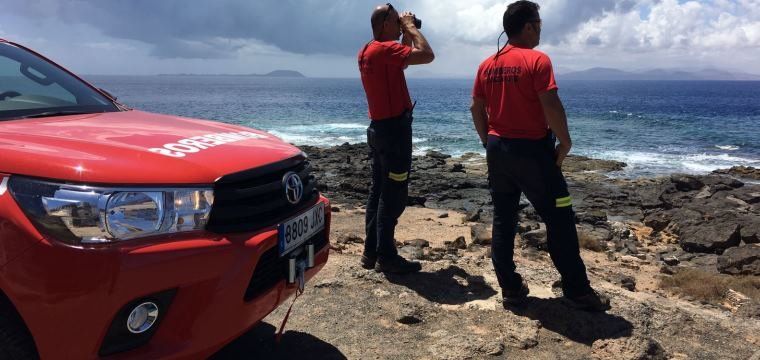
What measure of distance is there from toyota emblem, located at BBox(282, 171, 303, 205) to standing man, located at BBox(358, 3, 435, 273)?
1.85m

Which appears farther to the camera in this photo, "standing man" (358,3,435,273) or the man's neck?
"standing man" (358,3,435,273)

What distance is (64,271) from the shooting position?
211 cm

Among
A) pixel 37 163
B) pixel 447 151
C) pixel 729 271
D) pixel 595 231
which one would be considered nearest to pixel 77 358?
pixel 37 163

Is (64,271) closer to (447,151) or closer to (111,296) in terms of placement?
(111,296)

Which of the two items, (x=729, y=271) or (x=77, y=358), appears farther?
(x=729, y=271)

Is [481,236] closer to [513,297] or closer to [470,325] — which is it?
[513,297]

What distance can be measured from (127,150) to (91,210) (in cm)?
39

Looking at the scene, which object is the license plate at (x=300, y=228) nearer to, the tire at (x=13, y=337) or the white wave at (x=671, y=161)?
the tire at (x=13, y=337)

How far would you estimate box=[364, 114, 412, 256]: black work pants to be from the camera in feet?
15.9

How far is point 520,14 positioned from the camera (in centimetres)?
417

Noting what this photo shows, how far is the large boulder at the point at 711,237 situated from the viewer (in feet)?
32.6

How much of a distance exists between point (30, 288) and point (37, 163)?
1.57 ft

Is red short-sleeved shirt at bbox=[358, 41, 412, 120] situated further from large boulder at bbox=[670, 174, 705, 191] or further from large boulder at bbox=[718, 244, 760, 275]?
large boulder at bbox=[670, 174, 705, 191]

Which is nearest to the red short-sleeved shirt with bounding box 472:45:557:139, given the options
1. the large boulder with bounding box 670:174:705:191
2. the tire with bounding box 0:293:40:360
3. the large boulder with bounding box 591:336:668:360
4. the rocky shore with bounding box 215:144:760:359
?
the rocky shore with bounding box 215:144:760:359
